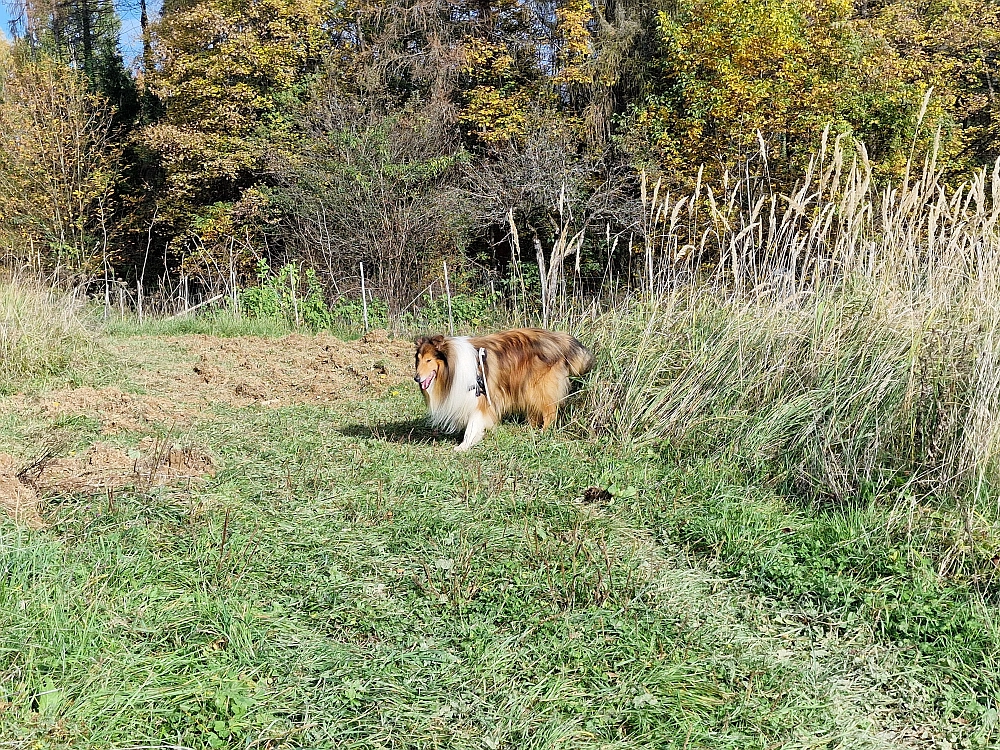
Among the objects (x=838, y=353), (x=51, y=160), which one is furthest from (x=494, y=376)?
(x=51, y=160)

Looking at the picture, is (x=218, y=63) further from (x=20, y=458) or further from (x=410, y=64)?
(x=20, y=458)

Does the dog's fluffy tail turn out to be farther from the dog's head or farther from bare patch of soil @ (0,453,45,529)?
bare patch of soil @ (0,453,45,529)

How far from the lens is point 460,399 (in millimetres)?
5906

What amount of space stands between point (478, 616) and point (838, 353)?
2989 millimetres

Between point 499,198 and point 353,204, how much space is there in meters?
4.27

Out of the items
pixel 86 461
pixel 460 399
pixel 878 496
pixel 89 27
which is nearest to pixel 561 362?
pixel 460 399

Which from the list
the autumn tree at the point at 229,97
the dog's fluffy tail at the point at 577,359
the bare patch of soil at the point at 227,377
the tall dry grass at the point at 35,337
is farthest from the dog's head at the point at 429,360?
the autumn tree at the point at 229,97

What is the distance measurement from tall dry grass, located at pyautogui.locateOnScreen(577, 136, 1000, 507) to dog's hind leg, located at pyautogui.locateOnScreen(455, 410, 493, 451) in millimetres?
819

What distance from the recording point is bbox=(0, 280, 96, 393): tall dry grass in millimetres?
7828

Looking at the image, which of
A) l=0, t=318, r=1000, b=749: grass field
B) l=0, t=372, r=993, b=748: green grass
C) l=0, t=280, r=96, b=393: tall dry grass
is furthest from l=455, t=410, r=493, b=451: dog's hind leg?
l=0, t=280, r=96, b=393: tall dry grass

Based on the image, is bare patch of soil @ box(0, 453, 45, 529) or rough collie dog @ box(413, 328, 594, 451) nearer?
bare patch of soil @ box(0, 453, 45, 529)

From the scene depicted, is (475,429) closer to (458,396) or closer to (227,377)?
(458,396)

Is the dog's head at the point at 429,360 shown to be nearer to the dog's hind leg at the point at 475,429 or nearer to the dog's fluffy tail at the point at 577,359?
the dog's hind leg at the point at 475,429

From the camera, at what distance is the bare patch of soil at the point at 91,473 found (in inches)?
154
